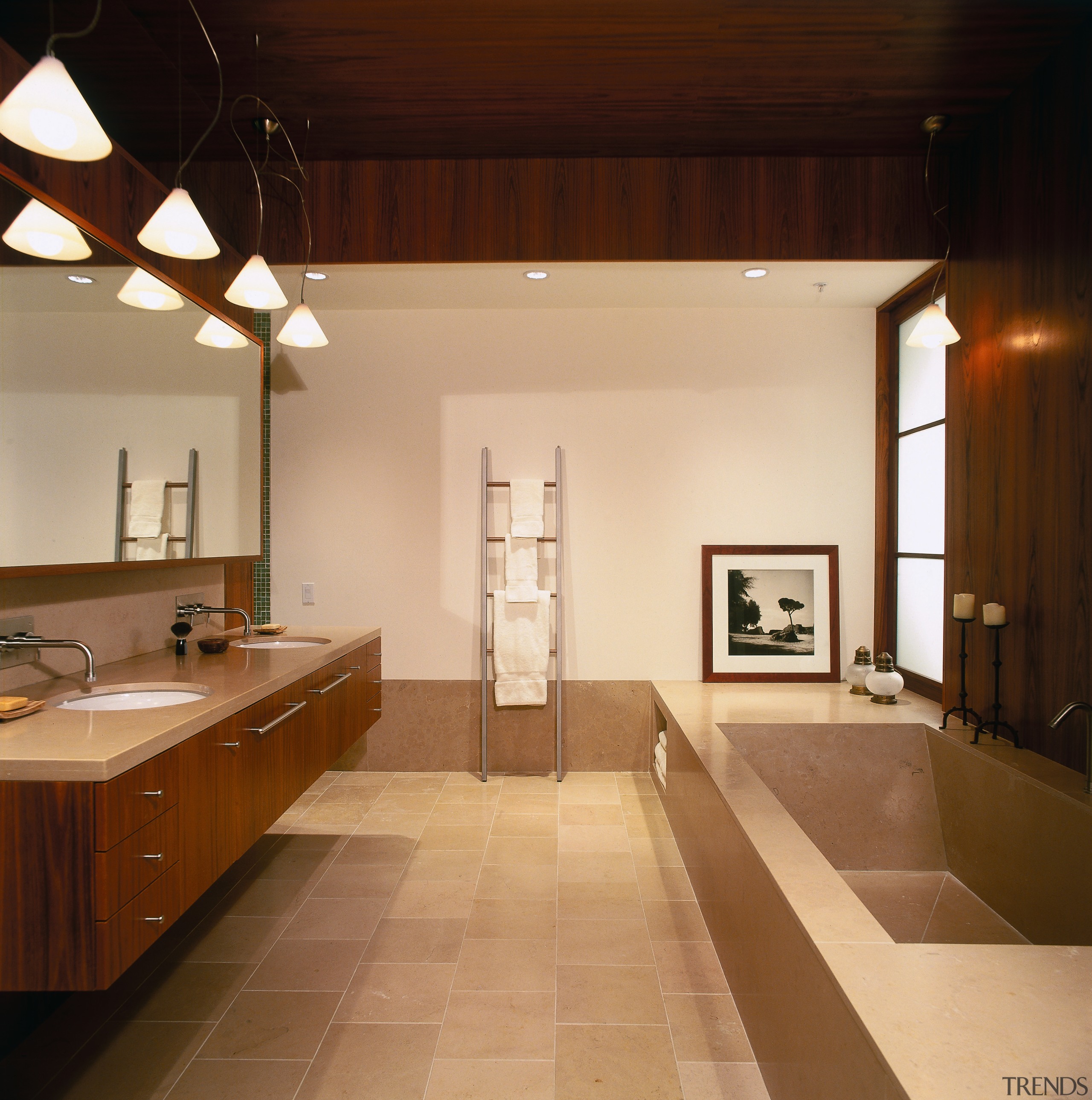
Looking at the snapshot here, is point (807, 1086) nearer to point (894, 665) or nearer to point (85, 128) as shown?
point (85, 128)

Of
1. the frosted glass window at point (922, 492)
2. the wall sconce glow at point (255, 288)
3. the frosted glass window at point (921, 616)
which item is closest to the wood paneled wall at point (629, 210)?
the frosted glass window at point (922, 492)

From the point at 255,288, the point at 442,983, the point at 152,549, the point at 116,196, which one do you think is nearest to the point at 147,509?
the point at 152,549

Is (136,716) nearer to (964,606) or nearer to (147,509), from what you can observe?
(147,509)

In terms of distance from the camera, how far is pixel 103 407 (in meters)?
2.07

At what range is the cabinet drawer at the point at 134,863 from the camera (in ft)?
4.09

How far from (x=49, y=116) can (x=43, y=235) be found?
443mm

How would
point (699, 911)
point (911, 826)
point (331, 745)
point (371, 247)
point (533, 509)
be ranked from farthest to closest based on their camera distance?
1. point (533, 509)
2. point (371, 247)
3. point (911, 826)
4. point (331, 745)
5. point (699, 911)

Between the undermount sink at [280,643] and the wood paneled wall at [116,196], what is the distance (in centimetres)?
124

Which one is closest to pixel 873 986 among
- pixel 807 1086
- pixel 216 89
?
pixel 807 1086

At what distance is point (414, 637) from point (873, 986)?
2.80 metres

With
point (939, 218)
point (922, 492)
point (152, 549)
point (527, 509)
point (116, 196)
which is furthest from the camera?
point (527, 509)

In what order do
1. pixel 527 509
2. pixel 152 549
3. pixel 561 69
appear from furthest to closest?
pixel 527 509
pixel 561 69
pixel 152 549

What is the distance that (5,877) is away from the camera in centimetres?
124

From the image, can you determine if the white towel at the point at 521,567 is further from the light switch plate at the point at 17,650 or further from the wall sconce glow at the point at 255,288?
the light switch plate at the point at 17,650
